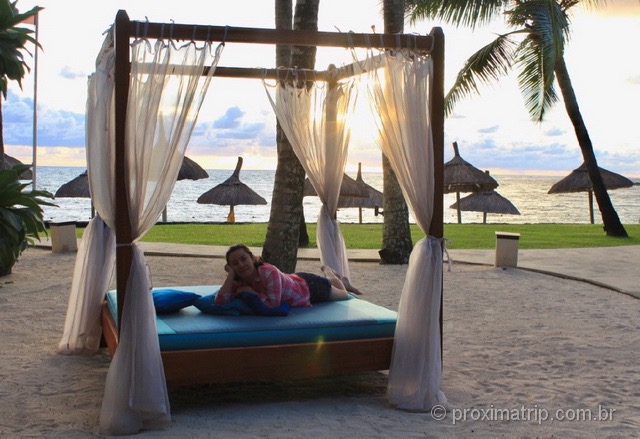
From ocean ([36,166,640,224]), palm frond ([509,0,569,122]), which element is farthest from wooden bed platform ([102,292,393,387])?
ocean ([36,166,640,224])

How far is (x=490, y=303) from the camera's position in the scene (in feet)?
27.2

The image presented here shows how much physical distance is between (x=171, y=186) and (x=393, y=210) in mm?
6755

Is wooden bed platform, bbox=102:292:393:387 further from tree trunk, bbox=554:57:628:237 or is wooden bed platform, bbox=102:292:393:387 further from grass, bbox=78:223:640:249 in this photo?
tree trunk, bbox=554:57:628:237

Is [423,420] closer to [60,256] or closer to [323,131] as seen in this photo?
[323,131]

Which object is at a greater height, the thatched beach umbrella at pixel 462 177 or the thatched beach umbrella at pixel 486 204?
the thatched beach umbrella at pixel 462 177

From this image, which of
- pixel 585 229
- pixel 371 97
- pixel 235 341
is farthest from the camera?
pixel 585 229

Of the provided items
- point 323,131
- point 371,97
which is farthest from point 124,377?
point 323,131

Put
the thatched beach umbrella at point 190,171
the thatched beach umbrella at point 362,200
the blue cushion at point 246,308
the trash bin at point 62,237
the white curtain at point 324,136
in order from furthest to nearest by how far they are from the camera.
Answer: the thatched beach umbrella at point 362,200 < the thatched beach umbrella at point 190,171 < the trash bin at point 62,237 < the white curtain at point 324,136 < the blue cushion at point 246,308

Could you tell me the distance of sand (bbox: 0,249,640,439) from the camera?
420cm

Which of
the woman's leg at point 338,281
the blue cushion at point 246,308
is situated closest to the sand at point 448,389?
the blue cushion at point 246,308

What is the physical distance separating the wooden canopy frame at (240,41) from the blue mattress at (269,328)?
6 cm

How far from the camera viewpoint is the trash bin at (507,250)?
35.4ft

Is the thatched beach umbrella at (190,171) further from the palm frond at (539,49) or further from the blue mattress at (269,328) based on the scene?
the blue mattress at (269,328)

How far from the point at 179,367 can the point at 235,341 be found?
1.13 feet
